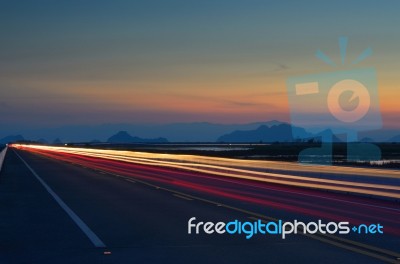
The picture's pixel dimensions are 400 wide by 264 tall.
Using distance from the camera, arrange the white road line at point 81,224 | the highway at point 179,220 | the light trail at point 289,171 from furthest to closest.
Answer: the light trail at point 289,171 < the white road line at point 81,224 < the highway at point 179,220

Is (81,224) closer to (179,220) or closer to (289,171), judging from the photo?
(179,220)

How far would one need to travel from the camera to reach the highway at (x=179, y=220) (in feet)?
37.6

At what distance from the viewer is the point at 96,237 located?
1358cm

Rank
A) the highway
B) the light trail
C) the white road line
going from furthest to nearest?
the light trail, the white road line, the highway

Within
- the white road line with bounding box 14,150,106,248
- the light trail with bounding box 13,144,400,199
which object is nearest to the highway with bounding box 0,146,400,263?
the white road line with bounding box 14,150,106,248

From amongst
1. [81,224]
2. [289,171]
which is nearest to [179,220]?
[81,224]

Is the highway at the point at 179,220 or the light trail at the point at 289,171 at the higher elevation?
the light trail at the point at 289,171

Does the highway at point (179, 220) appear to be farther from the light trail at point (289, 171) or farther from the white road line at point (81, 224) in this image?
the light trail at point (289, 171)

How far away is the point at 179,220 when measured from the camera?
16297mm

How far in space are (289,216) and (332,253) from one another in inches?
220

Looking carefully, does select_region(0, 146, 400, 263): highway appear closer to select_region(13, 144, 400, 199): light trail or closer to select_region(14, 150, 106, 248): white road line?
select_region(14, 150, 106, 248): white road line

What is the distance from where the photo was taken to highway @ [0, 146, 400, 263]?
11461 mm

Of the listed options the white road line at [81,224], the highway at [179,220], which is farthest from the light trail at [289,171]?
the white road line at [81,224]

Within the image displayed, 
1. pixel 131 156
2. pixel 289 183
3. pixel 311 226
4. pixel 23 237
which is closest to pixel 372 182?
pixel 289 183
